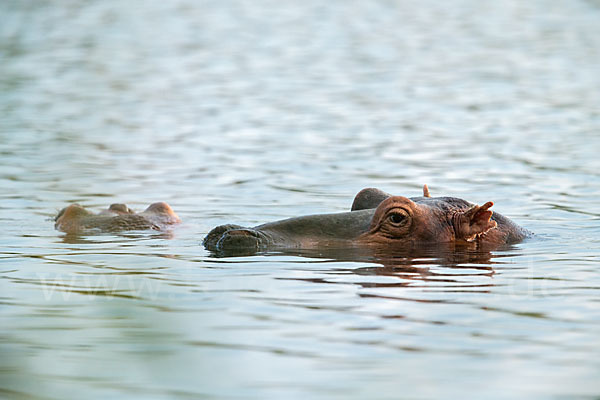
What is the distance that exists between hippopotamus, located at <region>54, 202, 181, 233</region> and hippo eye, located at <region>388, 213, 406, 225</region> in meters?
3.01

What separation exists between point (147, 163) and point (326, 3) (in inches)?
1660

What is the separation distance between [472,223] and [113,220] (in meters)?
3.84

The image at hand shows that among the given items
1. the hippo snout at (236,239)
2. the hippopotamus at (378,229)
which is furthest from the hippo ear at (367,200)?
the hippo snout at (236,239)

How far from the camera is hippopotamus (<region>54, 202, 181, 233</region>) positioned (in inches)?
443

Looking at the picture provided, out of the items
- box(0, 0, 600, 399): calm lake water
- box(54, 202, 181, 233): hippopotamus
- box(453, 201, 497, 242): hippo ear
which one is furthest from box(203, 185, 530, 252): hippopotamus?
box(54, 202, 181, 233): hippopotamus

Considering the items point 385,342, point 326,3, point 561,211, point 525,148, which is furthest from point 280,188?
point 326,3

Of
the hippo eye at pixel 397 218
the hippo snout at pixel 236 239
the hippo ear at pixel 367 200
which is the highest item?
the hippo ear at pixel 367 200

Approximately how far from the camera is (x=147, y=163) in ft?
56.4

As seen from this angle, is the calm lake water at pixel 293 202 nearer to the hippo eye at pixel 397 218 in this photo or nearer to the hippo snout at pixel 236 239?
the hippo snout at pixel 236 239

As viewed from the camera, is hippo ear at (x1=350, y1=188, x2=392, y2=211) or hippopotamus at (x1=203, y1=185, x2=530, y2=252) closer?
hippopotamus at (x1=203, y1=185, x2=530, y2=252)

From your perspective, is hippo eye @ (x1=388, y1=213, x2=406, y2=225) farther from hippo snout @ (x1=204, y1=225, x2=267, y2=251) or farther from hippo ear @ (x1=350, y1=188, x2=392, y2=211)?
hippo snout @ (x1=204, y1=225, x2=267, y2=251)

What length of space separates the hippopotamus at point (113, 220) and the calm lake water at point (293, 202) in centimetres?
24

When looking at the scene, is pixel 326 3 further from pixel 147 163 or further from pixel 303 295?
pixel 303 295

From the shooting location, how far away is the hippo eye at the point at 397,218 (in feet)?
30.0
